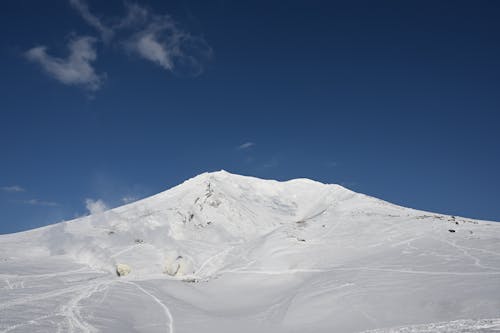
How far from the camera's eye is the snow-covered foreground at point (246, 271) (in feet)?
86.0

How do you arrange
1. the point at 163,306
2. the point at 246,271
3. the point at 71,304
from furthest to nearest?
the point at 246,271, the point at 163,306, the point at 71,304

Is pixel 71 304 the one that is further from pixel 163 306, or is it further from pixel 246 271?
pixel 246 271

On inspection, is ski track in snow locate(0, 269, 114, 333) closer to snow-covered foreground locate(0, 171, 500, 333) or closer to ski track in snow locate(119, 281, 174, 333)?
snow-covered foreground locate(0, 171, 500, 333)

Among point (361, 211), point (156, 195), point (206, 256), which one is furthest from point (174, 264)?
point (156, 195)

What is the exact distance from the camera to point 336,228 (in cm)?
6384

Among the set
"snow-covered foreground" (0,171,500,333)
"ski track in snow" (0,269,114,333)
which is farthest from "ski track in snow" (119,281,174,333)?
"ski track in snow" (0,269,114,333)

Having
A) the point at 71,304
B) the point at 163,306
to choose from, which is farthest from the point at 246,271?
the point at 71,304

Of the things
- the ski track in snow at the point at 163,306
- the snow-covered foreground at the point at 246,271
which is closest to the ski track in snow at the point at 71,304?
the snow-covered foreground at the point at 246,271

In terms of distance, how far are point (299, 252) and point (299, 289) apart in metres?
15.5

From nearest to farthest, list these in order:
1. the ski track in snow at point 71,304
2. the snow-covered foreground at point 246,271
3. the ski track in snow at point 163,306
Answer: the ski track in snow at point 71,304, the snow-covered foreground at point 246,271, the ski track in snow at point 163,306

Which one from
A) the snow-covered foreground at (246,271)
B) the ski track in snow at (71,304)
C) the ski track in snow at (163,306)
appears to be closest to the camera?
the ski track in snow at (71,304)

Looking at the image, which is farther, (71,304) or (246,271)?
(246,271)

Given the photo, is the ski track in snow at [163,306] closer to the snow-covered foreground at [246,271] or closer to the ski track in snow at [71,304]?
the snow-covered foreground at [246,271]

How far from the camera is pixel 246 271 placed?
4859 centimetres
